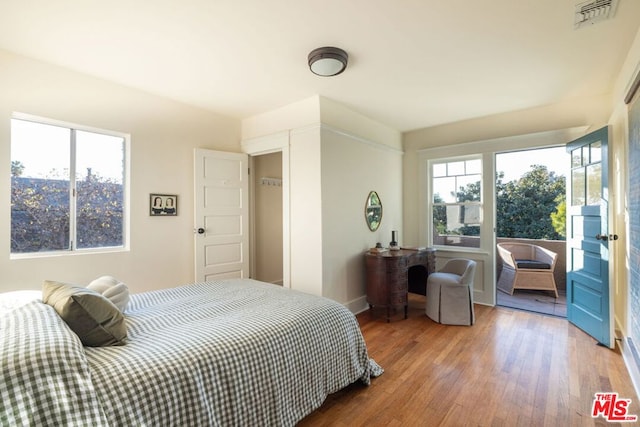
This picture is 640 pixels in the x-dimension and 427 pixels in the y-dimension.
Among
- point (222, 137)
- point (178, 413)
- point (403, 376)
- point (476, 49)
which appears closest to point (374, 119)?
point (476, 49)

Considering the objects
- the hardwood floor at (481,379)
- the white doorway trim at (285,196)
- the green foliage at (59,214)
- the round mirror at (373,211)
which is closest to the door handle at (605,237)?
the hardwood floor at (481,379)

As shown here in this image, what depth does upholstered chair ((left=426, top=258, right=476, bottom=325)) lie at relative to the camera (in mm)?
3275

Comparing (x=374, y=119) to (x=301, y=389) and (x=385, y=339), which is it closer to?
(x=385, y=339)

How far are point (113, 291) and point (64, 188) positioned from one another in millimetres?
1650

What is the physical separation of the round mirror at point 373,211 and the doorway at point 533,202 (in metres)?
2.33

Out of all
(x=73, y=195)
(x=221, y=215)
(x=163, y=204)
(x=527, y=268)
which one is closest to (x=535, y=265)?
(x=527, y=268)

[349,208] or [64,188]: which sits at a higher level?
[64,188]

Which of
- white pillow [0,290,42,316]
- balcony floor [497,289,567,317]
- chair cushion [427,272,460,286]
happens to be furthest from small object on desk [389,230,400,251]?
white pillow [0,290,42,316]

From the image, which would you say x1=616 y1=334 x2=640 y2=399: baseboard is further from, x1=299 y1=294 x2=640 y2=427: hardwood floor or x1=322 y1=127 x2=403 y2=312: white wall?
x1=322 y1=127 x2=403 y2=312: white wall

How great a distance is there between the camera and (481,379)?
7.27 ft

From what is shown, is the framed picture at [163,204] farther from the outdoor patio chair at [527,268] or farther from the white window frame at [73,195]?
the outdoor patio chair at [527,268]

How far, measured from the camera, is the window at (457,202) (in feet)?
13.8

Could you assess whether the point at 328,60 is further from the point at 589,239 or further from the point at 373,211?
the point at 589,239

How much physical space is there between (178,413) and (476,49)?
9.86 ft
